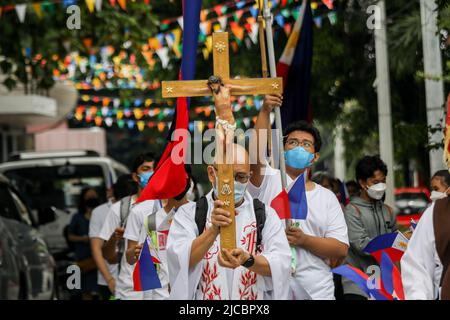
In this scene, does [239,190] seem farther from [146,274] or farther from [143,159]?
[143,159]

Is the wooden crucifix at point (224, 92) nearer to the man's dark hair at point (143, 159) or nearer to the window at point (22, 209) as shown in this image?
the man's dark hair at point (143, 159)

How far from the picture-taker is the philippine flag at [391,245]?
7.39 meters

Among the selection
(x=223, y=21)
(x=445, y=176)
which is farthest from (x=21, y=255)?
(x=223, y=21)

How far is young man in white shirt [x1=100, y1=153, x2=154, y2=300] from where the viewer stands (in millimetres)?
9406

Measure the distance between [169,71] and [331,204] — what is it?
46.3 ft

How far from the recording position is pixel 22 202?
13.3 metres

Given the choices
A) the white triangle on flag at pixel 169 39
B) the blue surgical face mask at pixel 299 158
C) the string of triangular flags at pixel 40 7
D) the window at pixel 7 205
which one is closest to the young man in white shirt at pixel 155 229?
the blue surgical face mask at pixel 299 158

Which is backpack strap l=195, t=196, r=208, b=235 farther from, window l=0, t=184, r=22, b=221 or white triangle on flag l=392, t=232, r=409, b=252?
window l=0, t=184, r=22, b=221

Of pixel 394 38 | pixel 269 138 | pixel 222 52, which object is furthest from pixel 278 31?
pixel 222 52

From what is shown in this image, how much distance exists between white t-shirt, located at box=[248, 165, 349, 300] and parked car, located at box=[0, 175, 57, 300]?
417cm

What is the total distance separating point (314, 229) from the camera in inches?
300

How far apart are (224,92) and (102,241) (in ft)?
15.3

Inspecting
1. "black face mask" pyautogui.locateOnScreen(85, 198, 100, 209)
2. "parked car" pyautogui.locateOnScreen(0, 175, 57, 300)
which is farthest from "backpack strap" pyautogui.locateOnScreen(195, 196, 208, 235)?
"black face mask" pyautogui.locateOnScreen(85, 198, 100, 209)
